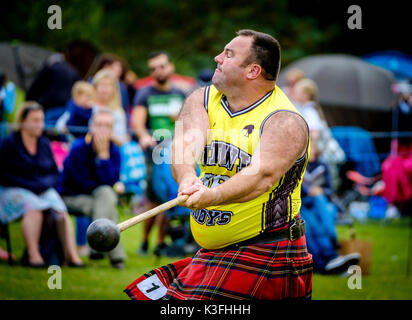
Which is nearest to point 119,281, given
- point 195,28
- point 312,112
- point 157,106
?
point 157,106

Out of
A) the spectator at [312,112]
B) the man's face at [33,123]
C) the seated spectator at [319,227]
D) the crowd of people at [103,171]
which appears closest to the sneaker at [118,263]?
the crowd of people at [103,171]

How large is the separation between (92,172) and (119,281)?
1.17m

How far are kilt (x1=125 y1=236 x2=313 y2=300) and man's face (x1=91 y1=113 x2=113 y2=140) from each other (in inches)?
123

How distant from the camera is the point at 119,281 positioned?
519cm

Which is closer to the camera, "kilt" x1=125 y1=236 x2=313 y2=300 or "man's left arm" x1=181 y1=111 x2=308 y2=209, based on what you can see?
"man's left arm" x1=181 y1=111 x2=308 y2=209

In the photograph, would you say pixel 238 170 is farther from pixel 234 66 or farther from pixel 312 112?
pixel 312 112

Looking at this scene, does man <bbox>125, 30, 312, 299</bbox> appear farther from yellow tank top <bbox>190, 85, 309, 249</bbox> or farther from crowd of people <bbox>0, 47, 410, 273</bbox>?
crowd of people <bbox>0, 47, 410, 273</bbox>

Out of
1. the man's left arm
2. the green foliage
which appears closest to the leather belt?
the man's left arm

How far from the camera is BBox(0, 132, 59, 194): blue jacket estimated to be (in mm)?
5625

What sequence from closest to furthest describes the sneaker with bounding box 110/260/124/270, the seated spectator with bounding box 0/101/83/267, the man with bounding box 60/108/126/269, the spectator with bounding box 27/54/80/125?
the seated spectator with bounding box 0/101/83/267 → the sneaker with bounding box 110/260/124/270 → the man with bounding box 60/108/126/269 → the spectator with bounding box 27/54/80/125

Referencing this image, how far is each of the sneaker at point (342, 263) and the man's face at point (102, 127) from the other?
93.8 inches

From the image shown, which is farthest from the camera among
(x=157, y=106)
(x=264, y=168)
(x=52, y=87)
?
(x=52, y=87)

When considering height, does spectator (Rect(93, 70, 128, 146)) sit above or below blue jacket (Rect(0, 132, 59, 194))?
above

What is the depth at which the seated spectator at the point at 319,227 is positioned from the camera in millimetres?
5898
